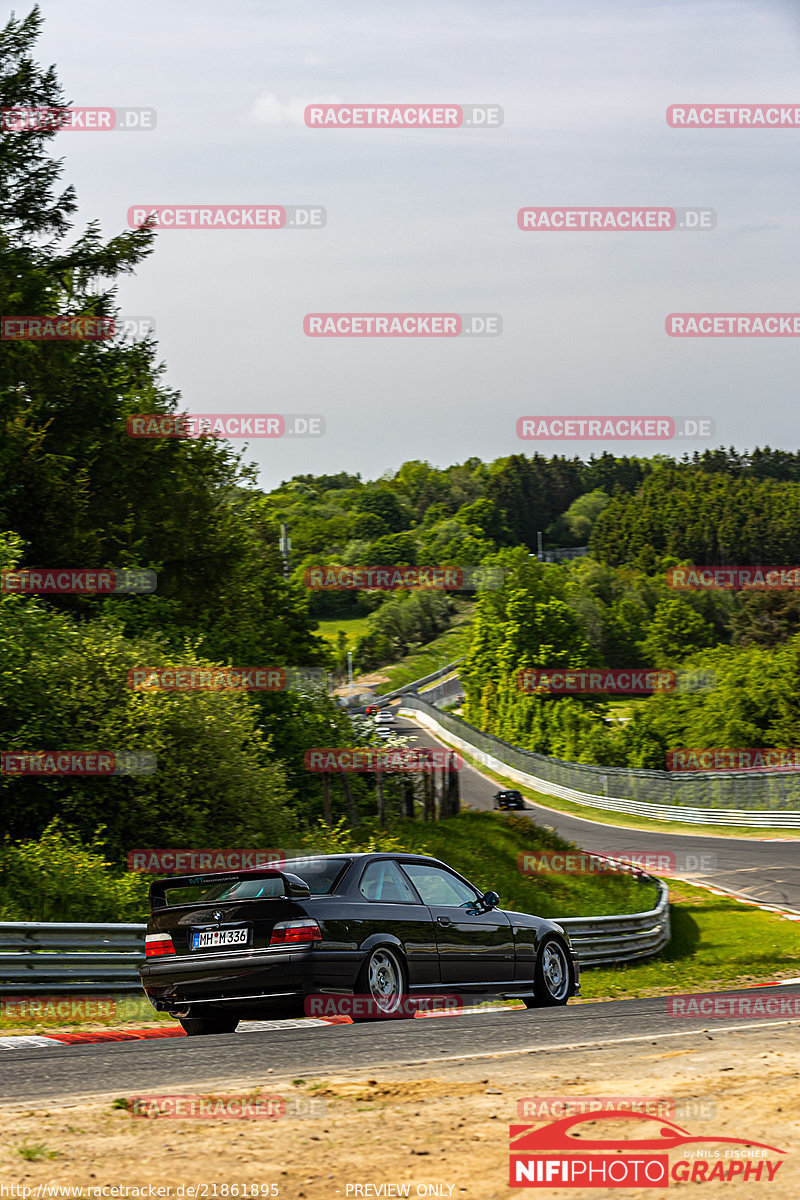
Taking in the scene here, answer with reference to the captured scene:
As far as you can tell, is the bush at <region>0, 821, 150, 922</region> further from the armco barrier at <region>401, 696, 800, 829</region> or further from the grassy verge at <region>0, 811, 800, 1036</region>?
the armco barrier at <region>401, 696, 800, 829</region>

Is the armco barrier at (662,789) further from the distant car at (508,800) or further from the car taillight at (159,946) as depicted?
the car taillight at (159,946)

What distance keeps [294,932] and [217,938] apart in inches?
25.3

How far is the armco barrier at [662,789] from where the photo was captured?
4628cm

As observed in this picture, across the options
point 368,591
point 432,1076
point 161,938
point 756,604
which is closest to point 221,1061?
point 432,1076

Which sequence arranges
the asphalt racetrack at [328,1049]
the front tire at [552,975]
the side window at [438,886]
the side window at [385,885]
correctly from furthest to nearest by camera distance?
the front tire at [552,975]
the side window at [438,886]
the side window at [385,885]
the asphalt racetrack at [328,1049]

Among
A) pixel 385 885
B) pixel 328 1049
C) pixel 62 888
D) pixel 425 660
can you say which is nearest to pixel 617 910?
pixel 62 888

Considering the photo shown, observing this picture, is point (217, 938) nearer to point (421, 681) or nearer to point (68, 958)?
point (68, 958)

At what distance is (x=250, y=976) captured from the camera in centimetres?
897

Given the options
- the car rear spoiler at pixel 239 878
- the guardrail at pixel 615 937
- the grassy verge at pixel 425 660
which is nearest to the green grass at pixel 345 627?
the grassy verge at pixel 425 660

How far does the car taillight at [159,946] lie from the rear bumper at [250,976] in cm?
7

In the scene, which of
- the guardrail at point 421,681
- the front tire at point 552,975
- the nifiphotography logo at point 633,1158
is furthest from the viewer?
the guardrail at point 421,681

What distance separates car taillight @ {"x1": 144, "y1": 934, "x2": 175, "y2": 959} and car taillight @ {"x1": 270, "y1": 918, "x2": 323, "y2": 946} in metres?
0.93

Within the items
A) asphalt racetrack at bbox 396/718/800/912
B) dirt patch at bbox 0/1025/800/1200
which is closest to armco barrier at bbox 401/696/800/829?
asphalt racetrack at bbox 396/718/800/912

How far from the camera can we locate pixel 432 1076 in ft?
21.9
